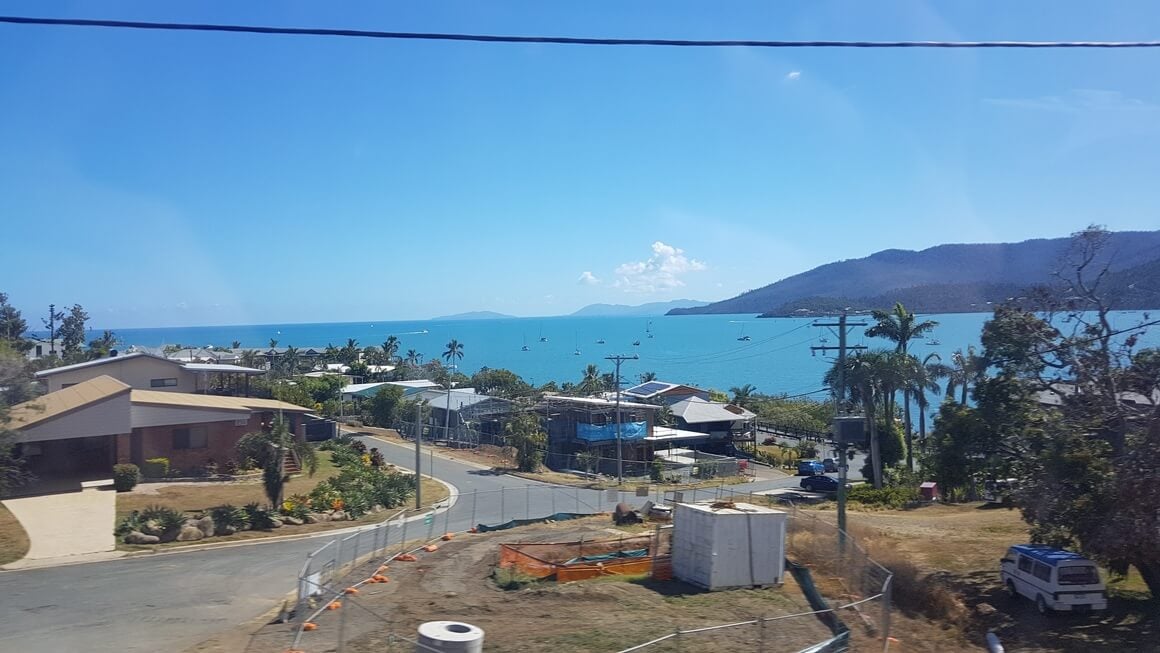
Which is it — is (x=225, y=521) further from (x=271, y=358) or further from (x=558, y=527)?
(x=271, y=358)

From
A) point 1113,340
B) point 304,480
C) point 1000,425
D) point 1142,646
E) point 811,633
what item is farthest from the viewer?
point 304,480

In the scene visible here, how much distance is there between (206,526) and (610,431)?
105 feet

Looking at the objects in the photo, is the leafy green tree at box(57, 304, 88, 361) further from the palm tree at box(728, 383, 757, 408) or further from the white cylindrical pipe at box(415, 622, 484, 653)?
the white cylindrical pipe at box(415, 622, 484, 653)

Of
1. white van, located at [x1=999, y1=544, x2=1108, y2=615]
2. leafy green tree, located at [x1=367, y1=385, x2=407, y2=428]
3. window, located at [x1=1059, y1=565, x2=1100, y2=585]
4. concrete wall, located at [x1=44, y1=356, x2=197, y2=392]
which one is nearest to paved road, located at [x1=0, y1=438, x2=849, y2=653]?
white van, located at [x1=999, y1=544, x2=1108, y2=615]

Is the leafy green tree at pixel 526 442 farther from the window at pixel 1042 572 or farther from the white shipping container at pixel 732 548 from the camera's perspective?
the window at pixel 1042 572

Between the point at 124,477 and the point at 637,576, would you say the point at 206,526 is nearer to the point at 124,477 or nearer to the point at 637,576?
the point at 124,477

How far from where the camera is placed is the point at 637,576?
21.9 meters

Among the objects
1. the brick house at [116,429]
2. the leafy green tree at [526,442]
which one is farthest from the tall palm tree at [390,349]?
the brick house at [116,429]

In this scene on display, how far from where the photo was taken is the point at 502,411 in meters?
65.1

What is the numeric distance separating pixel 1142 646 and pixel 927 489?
2692 centimetres

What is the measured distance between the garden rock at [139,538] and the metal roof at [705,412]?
4568 cm

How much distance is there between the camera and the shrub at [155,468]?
3947 cm

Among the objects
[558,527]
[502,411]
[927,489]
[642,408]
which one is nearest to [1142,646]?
[558,527]

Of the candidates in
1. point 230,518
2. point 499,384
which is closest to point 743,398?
point 499,384
